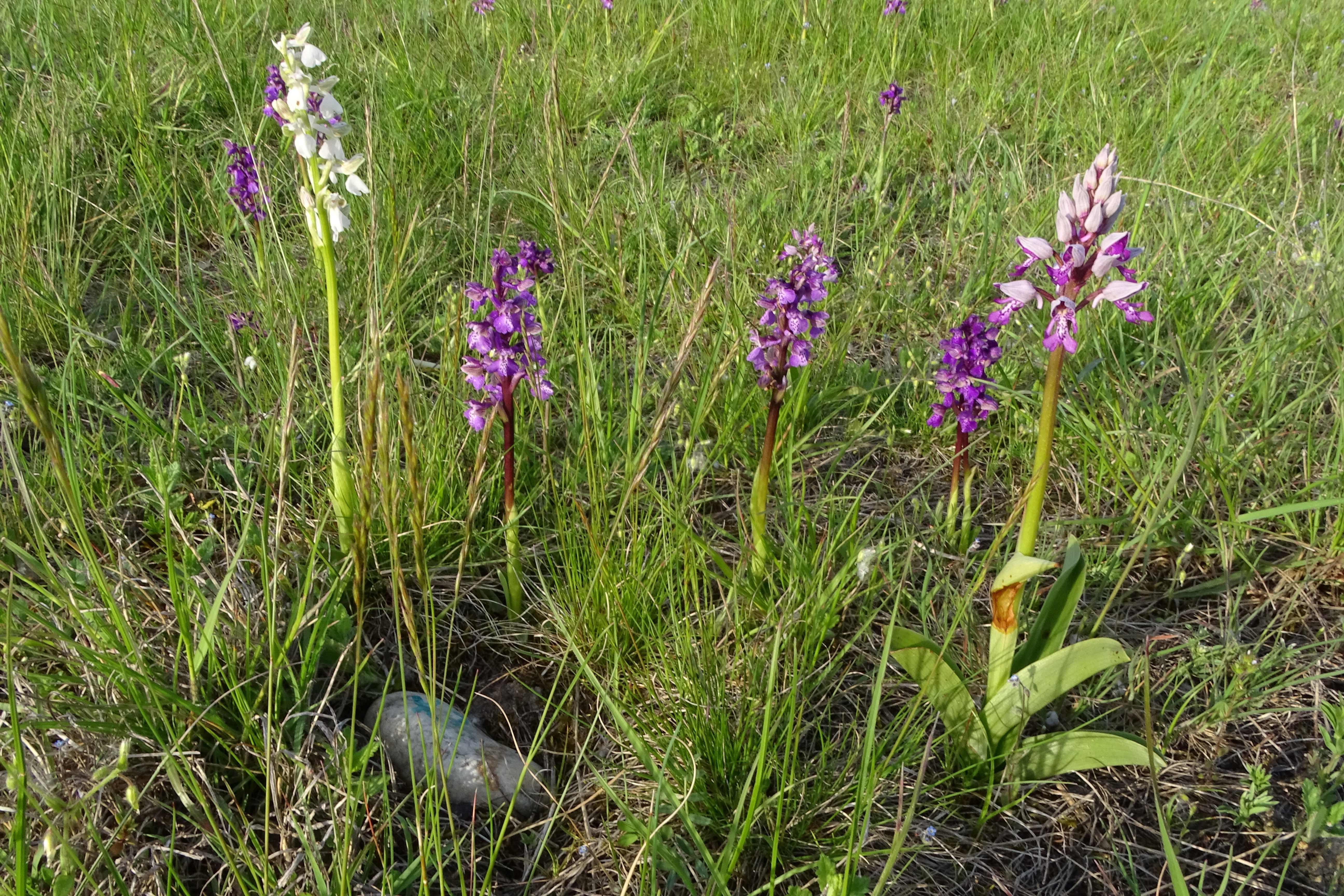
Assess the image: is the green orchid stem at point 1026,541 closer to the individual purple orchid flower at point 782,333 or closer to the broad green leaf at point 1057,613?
the broad green leaf at point 1057,613

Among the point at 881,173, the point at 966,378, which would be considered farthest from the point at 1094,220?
the point at 881,173

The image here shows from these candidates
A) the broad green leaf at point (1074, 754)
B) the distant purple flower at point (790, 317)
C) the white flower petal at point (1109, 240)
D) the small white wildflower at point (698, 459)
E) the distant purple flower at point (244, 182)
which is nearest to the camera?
the white flower petal at point (1109, 240)

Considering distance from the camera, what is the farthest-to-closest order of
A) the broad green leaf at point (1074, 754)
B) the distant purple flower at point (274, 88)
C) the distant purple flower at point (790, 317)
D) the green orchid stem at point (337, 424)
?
the distant purple flower at point (274, 88) → the distant purple flower at point (790, 317) → the green orchid stem at point (337, 424) → the broad green leaf at point (1074, 754)

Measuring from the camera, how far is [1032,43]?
4438 mm

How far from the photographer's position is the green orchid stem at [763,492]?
1.74 meters

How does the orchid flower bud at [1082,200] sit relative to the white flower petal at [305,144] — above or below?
below

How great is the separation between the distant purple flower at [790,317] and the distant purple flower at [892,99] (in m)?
1.89

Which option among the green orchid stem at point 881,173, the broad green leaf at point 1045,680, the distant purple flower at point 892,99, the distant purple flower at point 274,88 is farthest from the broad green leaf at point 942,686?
the distant purple flower at point 892,99

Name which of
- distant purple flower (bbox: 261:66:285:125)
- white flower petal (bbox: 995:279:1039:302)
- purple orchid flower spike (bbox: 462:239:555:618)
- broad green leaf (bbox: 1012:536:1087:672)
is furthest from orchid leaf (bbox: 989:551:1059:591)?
distant purple flower (bbox: 261:66:285:125)

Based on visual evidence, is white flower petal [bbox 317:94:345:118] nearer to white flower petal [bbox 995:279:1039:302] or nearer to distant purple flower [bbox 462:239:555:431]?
distant purple flower [bbox 462:239:555:431]

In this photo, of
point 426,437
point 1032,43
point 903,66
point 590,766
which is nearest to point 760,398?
point 426,437

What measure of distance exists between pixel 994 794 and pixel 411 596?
4.13ft

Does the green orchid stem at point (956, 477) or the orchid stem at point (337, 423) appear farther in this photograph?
the green orchid stem at point (956, 477)

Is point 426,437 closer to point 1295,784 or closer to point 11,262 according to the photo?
point 11,262
